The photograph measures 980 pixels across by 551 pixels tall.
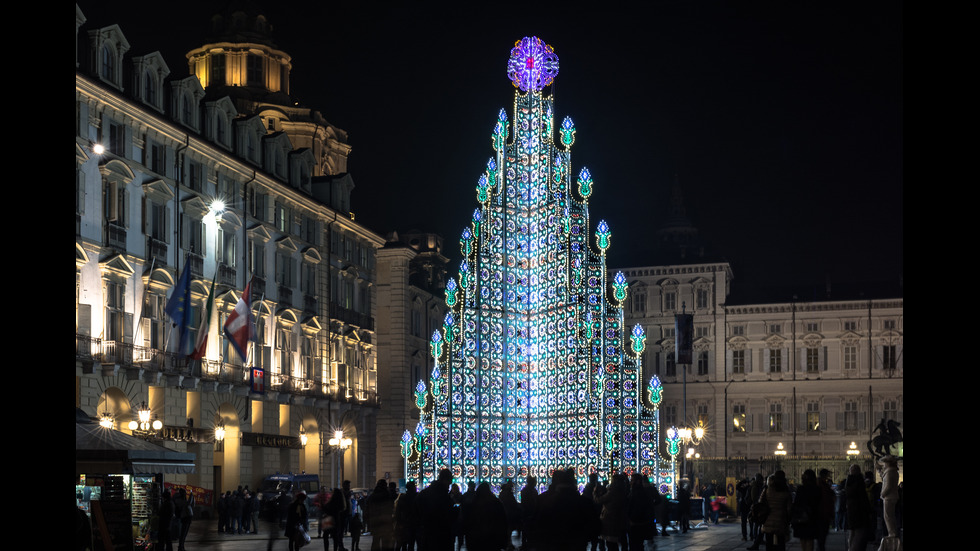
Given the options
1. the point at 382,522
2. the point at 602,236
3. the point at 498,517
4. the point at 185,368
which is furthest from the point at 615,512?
the point at 185,368

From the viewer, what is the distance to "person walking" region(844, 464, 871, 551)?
18188 mm

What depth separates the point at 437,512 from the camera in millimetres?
17375

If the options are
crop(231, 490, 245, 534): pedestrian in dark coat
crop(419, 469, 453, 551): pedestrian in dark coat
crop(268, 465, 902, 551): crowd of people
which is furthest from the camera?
crop(231, 490, 245, 534): pedestrian in dark coat

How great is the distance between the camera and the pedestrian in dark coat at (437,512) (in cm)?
1734

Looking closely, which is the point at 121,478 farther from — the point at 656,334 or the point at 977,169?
the point at 656,334

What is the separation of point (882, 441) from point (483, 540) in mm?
33259

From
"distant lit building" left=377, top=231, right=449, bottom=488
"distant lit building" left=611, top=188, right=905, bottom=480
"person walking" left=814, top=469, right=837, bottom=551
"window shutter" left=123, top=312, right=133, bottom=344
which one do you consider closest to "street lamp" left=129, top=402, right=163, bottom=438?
"window shutter" left=123, top=312, right=133, bottom=344

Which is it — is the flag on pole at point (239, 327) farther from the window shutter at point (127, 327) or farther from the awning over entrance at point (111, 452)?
the awning over entrance at point (111, 452)

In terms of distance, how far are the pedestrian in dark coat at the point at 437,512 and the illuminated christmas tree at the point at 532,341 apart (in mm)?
15580

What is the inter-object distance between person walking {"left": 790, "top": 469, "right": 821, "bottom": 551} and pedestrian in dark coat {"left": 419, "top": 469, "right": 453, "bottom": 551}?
482 cm

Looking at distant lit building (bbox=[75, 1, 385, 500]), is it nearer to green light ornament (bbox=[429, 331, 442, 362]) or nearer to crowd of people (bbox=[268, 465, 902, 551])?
green light ornament (bbox=[429, 331, 442, 362])

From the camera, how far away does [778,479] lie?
741 inches
